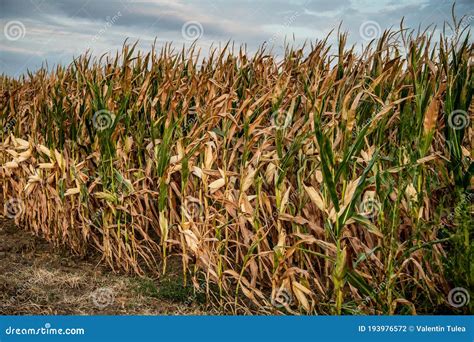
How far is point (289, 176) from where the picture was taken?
3.34 metres

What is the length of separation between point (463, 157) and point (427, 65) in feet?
2.14

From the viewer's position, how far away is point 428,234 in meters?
2.99

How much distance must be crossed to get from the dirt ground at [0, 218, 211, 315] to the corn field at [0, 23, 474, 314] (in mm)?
132

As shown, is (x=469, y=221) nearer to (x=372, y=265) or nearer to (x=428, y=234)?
(x=428, y=234)

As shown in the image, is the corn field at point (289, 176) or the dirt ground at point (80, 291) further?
the dirt ground at point (80, 291)

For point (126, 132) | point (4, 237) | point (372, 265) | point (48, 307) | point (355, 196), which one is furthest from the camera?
point (4, 237)

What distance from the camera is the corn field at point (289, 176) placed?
113 inches

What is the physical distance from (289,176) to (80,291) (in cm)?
153

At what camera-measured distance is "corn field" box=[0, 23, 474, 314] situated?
2.86 m

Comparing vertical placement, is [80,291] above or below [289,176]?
below

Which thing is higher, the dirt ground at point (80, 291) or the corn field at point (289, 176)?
the corn field at point (289, 176)

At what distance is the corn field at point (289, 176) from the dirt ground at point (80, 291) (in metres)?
0.13

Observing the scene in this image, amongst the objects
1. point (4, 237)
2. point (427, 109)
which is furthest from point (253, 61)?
point (4, 237)

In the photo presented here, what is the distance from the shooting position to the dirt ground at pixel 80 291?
3342 mm
